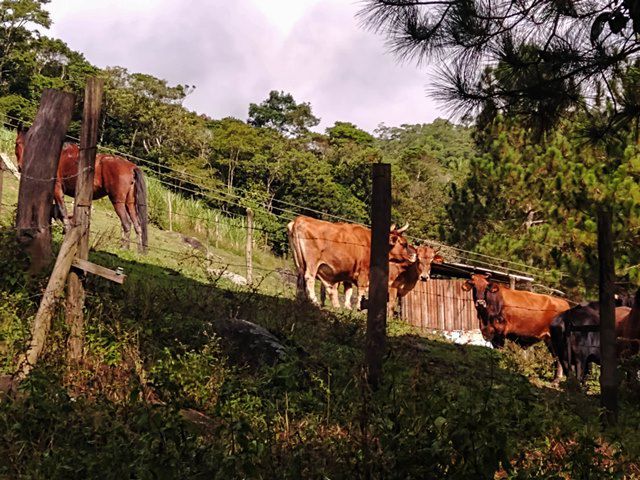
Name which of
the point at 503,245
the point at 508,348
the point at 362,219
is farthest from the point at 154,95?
the point at 508,348

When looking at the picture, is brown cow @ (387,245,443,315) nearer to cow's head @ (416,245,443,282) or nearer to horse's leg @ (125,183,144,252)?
cow's head @ (416,245,443,282)

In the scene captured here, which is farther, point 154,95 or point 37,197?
point 154,95

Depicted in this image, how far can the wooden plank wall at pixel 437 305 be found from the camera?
1030 inches

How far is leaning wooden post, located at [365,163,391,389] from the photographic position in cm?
759

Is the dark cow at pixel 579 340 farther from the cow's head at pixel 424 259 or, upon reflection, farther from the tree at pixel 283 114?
the tree at pixel 283 114

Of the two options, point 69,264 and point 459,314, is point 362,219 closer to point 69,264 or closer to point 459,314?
point 459,314

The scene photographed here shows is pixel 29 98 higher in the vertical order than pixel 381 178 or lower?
higher

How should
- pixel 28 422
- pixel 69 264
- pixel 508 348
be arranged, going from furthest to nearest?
1. pixel 508 348
2. pixel 69 264
3. pixel 28 422

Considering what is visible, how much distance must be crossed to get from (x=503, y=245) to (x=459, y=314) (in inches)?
196

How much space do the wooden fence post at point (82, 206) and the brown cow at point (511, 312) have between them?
12.9 metres

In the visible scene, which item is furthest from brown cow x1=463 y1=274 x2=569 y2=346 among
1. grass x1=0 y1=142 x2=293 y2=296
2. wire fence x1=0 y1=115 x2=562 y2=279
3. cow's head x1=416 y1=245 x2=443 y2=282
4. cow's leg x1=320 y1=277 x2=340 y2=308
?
grass x1=0 y1=142 x2=293 y2=296

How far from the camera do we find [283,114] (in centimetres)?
6662

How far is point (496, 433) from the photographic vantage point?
4508 mm

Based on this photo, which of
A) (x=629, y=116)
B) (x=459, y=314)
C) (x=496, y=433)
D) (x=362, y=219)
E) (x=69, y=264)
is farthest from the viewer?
(x=362, y=219)
